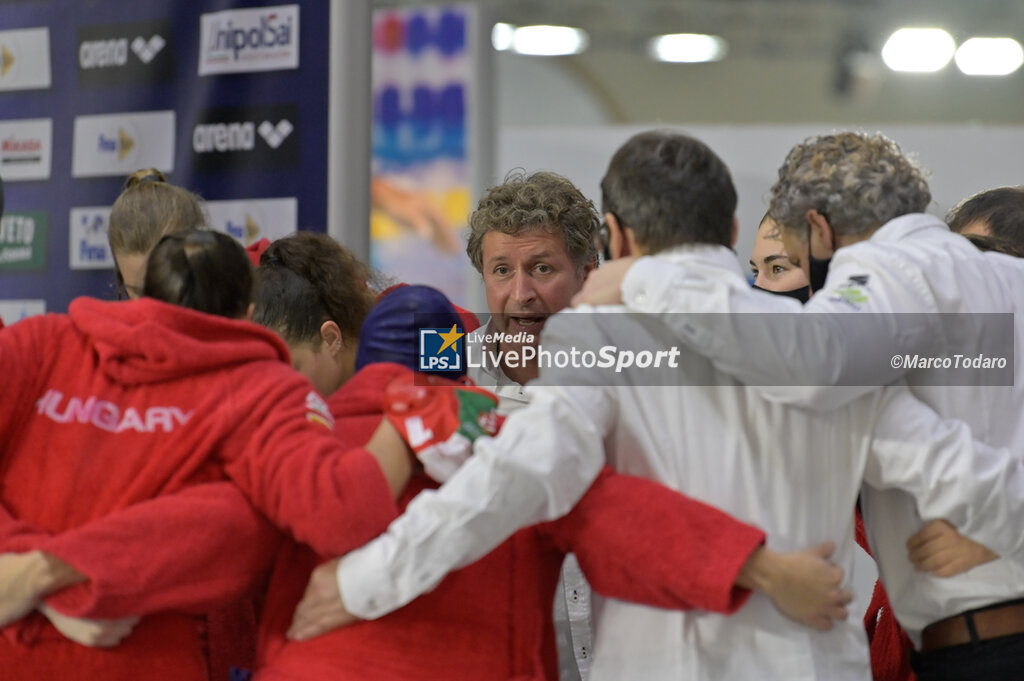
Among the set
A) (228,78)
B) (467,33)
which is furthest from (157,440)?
(467,33)

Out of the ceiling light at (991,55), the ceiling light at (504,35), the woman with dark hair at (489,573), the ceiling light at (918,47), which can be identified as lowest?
the woman with dark hair at (489,573)

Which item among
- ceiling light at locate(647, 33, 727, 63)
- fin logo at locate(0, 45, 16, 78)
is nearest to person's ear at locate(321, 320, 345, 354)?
fin logo at locate(0, 45, 16, 78)

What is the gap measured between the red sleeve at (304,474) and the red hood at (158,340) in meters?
0.07

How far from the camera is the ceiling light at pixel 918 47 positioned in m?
8.05

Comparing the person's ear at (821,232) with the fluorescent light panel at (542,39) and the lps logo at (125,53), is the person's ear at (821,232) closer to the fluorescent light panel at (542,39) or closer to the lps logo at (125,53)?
the lps logo at (125,53)

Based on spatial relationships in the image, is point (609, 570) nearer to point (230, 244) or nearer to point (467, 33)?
point (230, 244)

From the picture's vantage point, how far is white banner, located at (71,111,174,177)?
10.9 feet

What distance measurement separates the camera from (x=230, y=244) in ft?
5.24

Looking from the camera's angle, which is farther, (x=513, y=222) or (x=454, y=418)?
(x=513, y=222)

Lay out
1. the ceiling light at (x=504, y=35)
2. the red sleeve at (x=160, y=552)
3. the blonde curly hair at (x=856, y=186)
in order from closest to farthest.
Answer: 1. the red sleeve at (x=160, y=552)
2. the blonde curly hair at (x=856, y=186)
3. the ceiling light at (x=504, y=35)

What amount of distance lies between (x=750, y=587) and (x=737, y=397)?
0.86 feet

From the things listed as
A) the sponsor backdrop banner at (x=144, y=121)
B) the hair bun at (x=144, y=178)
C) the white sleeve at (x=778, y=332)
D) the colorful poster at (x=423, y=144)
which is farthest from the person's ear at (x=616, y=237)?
the colorful poster at (x=423, y=144)

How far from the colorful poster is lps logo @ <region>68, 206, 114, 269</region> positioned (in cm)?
209

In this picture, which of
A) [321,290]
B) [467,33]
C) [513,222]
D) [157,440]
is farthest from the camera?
[467,33]
